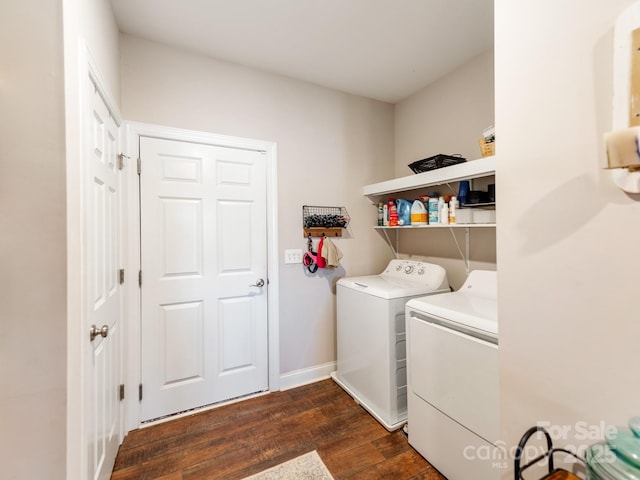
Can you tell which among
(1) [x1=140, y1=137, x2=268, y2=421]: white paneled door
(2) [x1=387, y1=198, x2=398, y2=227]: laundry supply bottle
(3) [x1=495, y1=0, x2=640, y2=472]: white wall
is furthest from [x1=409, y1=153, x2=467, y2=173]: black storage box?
(1) [x1=140, y1=137, x2=268, y2=421]: white paneled door

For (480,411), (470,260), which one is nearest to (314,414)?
(480,411)

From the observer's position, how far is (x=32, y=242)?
845 millimetres

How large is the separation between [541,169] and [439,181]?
1269 mm

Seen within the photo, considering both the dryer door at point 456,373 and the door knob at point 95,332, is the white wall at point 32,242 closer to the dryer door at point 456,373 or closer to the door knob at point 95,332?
the door knob at point 95,332

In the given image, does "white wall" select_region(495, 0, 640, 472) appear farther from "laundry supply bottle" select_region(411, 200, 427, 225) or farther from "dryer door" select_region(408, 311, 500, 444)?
"laundry supply bottle" select_region(411, 200, 427, 225)

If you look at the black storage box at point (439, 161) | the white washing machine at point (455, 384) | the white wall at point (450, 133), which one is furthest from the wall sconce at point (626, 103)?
the white wall at point (450, 133)

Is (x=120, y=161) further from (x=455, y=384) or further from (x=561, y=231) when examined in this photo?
(x=455, y=384)

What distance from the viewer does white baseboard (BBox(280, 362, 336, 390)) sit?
7.77 feet

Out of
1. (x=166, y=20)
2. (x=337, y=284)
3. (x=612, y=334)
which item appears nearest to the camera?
(x=612, y=334)

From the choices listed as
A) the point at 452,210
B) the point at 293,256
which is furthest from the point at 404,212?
the point at 293,256

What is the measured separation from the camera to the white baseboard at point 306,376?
2.37m

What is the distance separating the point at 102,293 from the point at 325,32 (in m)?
2.07

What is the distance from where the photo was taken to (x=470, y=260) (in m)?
2.14

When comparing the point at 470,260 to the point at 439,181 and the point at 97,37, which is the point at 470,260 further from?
the point at 97,37
